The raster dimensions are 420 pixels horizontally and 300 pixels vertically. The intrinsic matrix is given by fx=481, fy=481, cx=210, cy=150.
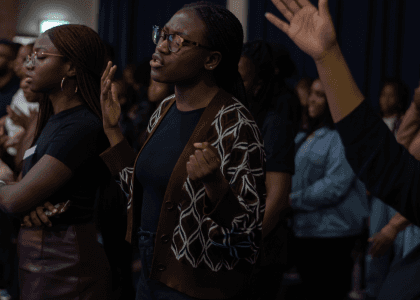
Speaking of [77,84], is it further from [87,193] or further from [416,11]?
[416,11]

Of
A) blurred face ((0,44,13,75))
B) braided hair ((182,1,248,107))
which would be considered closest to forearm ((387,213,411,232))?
braided hair ((182,1,248,107))

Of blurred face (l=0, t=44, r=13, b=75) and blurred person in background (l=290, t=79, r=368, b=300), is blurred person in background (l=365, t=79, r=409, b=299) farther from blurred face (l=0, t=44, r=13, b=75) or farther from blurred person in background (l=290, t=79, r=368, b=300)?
blurred face (l=0, t=44, r=13, b=75)

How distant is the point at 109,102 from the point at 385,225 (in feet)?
7.74

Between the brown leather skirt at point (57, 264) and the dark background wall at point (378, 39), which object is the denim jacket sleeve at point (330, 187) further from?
the dark background wall at point (378, 39)

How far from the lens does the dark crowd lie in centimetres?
93

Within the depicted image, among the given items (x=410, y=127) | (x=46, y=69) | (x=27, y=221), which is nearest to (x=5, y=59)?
(x=46, y=69)

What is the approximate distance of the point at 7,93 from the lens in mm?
3939

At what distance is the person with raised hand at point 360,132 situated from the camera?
0.89 meters

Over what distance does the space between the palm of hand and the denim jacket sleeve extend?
81.8 inches

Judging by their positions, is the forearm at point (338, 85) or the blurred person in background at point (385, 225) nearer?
the forearm at point (338, 85)

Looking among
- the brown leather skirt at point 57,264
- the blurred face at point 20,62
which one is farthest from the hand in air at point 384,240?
the blurred face at point 20,62

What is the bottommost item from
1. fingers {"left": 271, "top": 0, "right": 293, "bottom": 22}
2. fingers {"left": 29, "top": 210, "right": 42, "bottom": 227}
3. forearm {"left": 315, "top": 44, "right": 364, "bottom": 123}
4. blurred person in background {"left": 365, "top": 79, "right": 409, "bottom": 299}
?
blurred person in background {"left": 365, "top": 79, "right": 409, "bottom": 299}

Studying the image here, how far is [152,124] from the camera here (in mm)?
1591

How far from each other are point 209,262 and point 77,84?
0.90 metres
